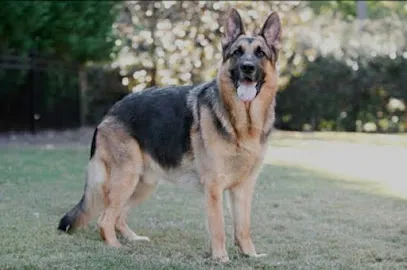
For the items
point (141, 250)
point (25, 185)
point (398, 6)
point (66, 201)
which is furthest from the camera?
point (398, 6)

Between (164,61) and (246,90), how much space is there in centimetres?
1642

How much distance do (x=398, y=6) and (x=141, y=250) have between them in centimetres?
4637

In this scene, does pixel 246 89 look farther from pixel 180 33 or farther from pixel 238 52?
pixel 180 33

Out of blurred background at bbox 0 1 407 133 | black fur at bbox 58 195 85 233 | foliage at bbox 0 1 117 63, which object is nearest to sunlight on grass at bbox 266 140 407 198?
blurred background at bbox 0 1 407 133

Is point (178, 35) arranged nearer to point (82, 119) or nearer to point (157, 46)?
point (157, 46)

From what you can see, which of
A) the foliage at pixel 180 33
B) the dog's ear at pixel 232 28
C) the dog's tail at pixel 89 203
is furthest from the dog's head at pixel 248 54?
the foliage at pixel 180 33

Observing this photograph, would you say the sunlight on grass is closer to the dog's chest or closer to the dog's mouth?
the dog's chest

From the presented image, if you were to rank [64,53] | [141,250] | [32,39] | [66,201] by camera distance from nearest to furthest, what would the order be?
[141,250] < [66,201] < [32,39] < [64,53]

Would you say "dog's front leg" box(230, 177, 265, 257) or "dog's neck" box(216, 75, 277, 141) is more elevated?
"dog's neck" box(216, 75, 277, 141)

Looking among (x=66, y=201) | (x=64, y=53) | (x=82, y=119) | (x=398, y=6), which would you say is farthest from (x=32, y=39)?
(x=398, y=6)

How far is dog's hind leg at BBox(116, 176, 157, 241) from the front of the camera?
7.33 meters

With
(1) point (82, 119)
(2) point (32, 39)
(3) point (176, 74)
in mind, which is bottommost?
(1) point (82, 119)

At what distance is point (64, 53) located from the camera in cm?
2055

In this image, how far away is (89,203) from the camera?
281 inches
